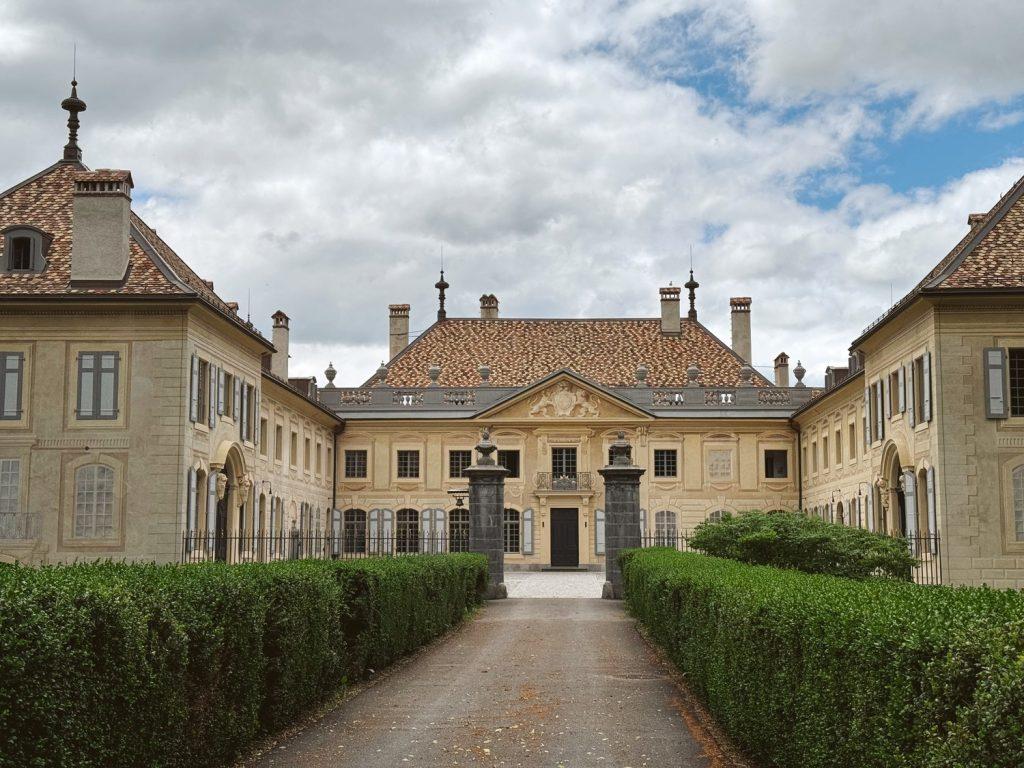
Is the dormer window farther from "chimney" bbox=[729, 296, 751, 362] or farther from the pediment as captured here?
"chimney" bbox=[729, 296, 751, 362]

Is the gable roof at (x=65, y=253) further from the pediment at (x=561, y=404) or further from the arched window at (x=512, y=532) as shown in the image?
the arched window at (x=512, y=532)

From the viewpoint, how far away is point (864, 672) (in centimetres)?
560

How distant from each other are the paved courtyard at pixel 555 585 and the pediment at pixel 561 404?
873cm

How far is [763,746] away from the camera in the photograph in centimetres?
790

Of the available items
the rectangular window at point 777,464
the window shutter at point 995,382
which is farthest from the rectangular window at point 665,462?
the window shutter at point 995,382

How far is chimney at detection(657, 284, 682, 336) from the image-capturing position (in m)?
52.4

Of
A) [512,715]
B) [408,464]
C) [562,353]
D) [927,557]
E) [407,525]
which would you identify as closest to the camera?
[512,715]

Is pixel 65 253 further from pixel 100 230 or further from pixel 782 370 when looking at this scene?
pixel 782 370

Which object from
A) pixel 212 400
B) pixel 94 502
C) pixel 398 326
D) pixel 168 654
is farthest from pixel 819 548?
pixel 398 326

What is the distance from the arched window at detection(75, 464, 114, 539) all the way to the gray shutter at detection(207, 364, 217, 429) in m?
2.68

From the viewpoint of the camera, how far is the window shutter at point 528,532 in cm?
4638

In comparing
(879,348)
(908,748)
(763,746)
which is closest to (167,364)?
(879,348)

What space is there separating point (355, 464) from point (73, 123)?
70.1ft

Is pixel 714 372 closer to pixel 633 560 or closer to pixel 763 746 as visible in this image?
pixel 633 560
